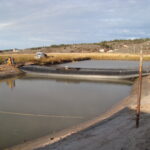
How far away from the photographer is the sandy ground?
20.5 feet

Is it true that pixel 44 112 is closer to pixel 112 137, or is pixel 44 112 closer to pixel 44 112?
pixel 44 112

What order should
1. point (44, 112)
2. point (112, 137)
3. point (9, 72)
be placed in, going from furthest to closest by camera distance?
point (9, 72) → point (44, 112) → point (112, 137)

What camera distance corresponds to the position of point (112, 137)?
705 centimetres

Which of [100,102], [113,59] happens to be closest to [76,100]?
[100,102]

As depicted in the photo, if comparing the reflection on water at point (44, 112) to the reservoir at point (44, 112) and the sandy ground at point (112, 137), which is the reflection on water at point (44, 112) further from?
the sandy ground at point (112, 137)

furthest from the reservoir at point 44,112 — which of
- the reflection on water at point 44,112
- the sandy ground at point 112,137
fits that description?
the sandy ground at point 112,137

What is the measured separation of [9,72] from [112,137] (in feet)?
80.9

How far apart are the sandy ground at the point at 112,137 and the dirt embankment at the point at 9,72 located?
21.3 meters

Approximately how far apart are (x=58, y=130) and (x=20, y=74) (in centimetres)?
2203

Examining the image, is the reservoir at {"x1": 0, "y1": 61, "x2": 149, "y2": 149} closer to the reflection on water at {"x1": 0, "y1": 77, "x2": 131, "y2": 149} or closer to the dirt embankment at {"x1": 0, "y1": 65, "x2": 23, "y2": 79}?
the reflection on water at {"x1": 0, "y1": 77, "x2": 131, "y2": 149}

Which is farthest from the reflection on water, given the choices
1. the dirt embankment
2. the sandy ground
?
the dirt embankment

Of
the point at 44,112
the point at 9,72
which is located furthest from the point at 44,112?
the point at 9,72

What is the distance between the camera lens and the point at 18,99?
15.5 meters

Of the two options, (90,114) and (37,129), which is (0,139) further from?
(90,114)
